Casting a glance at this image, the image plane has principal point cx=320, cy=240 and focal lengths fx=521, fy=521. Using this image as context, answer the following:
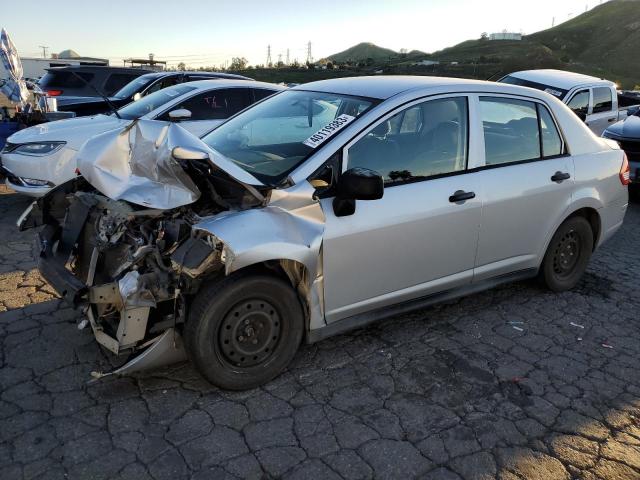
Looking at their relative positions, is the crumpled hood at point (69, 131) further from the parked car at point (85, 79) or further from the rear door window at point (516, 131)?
the parked car at point (85, 79)

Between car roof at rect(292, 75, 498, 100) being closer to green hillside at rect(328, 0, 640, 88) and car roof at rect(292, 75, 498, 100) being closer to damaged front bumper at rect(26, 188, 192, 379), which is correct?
damaged front bumper at rect(26, 188, 192, 379)

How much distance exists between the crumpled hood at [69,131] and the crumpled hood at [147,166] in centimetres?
341

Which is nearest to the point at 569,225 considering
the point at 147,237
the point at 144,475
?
the point at 147,237

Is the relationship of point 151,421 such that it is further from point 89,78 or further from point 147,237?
point 89,78

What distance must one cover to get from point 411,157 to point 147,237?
1.81 m

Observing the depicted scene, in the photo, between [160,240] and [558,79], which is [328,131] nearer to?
[160,240]

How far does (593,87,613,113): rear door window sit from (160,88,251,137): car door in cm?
705

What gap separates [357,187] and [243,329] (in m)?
1.05

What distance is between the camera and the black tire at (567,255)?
181 inches

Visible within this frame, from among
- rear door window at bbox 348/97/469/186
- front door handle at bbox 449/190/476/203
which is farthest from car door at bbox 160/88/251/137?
front door handle at bbox 449/190/476/203

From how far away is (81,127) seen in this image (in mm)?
6445

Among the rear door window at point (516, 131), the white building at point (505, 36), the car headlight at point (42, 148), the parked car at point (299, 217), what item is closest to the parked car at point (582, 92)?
the rear door window at point (516, 131)

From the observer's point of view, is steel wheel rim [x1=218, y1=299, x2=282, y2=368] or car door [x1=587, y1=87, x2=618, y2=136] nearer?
steel wheel rim [x1=218, y1=299, x2=282, y2=368]

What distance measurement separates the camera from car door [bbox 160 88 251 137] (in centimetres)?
703
